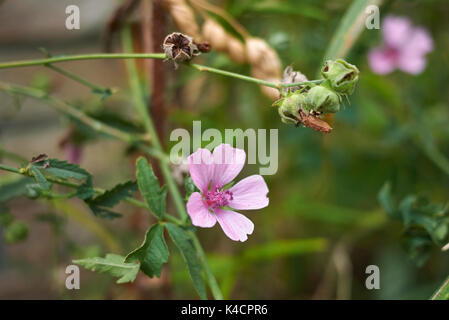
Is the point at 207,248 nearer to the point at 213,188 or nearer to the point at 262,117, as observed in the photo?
the point at 262,117

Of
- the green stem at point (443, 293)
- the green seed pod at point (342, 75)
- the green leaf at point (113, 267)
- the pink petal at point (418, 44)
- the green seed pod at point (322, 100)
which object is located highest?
the pink petal at point (418, 44)

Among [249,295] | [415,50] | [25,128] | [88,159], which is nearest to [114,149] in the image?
[88,159]

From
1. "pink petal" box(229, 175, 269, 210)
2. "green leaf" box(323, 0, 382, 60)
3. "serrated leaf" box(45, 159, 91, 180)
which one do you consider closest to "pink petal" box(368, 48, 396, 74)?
"green leaf" box(323, 0, 382, 60)

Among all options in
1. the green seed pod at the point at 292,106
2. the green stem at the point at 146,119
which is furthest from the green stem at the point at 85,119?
the green seed pod at the point at 292,106

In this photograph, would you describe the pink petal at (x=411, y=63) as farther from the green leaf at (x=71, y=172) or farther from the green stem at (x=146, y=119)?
the green leaf at (x=71, y=172)

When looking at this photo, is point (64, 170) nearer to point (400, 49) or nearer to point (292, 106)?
point (292, 106)

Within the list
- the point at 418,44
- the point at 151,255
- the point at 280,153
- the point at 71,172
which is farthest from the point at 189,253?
the point at 418,44
